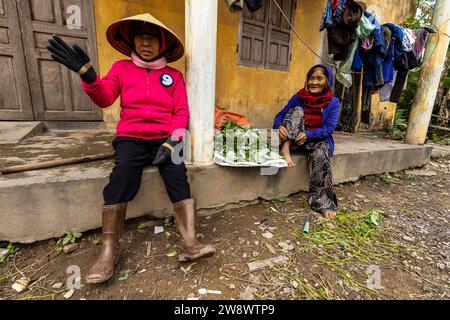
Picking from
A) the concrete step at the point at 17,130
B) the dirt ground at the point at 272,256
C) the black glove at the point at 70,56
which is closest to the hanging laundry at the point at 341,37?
the dirt ground at the point at 272,256

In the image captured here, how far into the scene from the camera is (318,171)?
8.45ft

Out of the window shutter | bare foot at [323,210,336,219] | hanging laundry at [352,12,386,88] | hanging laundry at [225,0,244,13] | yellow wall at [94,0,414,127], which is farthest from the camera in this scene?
the window shutter

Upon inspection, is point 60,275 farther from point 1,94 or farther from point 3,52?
point 3,52

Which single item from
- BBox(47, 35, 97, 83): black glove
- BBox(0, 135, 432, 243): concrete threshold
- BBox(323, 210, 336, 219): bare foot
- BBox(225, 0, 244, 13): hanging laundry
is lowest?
BBox(323, 210, 336, 219): bare foot

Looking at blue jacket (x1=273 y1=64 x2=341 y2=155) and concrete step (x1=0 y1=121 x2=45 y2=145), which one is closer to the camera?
concrete step (x1=0 y1=121 x2=45 y2=145)

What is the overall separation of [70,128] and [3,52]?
1.07m

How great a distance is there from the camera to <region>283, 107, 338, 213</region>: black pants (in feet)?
8.33

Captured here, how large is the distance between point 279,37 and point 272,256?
164 inches

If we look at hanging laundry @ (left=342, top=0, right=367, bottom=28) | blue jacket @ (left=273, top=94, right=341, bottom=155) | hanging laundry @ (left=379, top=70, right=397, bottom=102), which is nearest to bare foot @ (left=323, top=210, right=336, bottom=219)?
blue jacket @ (left=273, top=94, right=341, bottom=155)

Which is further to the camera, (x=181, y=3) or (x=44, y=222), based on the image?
(x=181, y=3)

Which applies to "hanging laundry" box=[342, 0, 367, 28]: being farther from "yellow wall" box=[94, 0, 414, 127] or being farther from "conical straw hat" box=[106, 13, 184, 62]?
"conical straw hat" box=[106, 13, 184, 62]

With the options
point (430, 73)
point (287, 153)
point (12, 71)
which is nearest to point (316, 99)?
point (287, 153)
